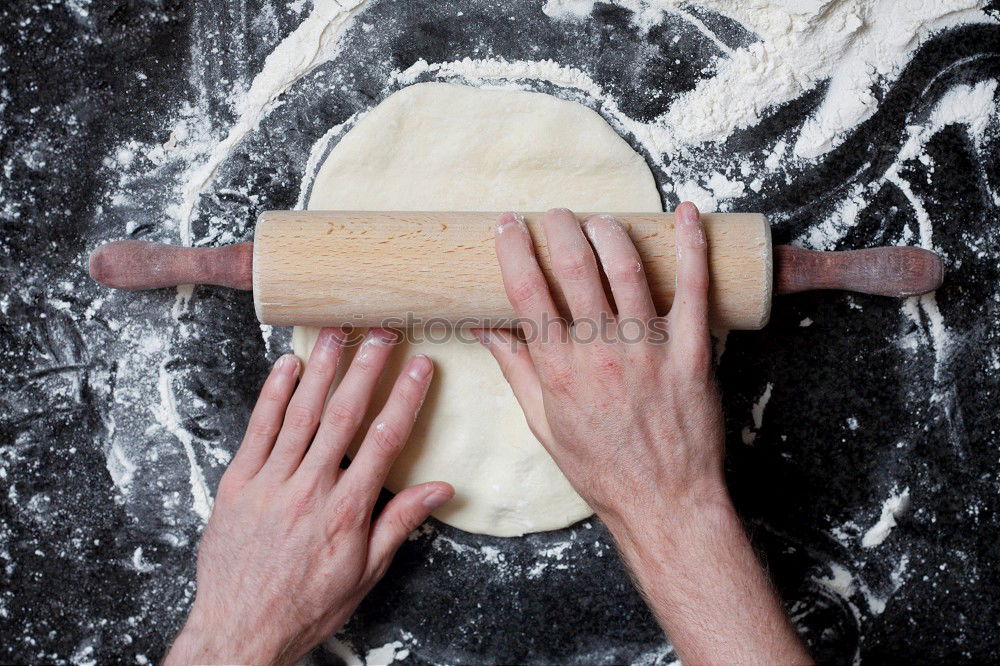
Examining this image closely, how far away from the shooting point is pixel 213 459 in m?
1.34

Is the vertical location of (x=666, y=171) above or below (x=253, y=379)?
above

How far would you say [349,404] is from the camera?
119 cm

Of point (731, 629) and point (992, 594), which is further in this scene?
point (992, 594)

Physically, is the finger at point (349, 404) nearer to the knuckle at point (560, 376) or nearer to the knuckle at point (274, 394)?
the knuckle at point (274, 394)

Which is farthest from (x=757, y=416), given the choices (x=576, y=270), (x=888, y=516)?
(x=576, y=270)

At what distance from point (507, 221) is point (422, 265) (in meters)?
0.14

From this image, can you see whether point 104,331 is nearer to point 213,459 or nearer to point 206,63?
point 213,459

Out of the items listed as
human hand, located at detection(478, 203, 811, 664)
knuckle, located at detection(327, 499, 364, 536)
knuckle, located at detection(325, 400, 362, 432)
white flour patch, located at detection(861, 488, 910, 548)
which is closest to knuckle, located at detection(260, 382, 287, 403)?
knuckle, located at detection(325, 400, 362, 432)

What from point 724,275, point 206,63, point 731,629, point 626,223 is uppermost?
point 206,63

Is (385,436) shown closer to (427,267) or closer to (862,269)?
(427,267)

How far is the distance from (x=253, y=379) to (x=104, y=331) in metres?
0.29

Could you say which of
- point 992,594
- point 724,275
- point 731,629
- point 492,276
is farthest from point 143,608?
point 992,594

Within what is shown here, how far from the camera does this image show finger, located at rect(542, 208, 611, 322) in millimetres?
1050

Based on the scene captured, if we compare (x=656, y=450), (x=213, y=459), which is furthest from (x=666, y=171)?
(x=213, y=459)
